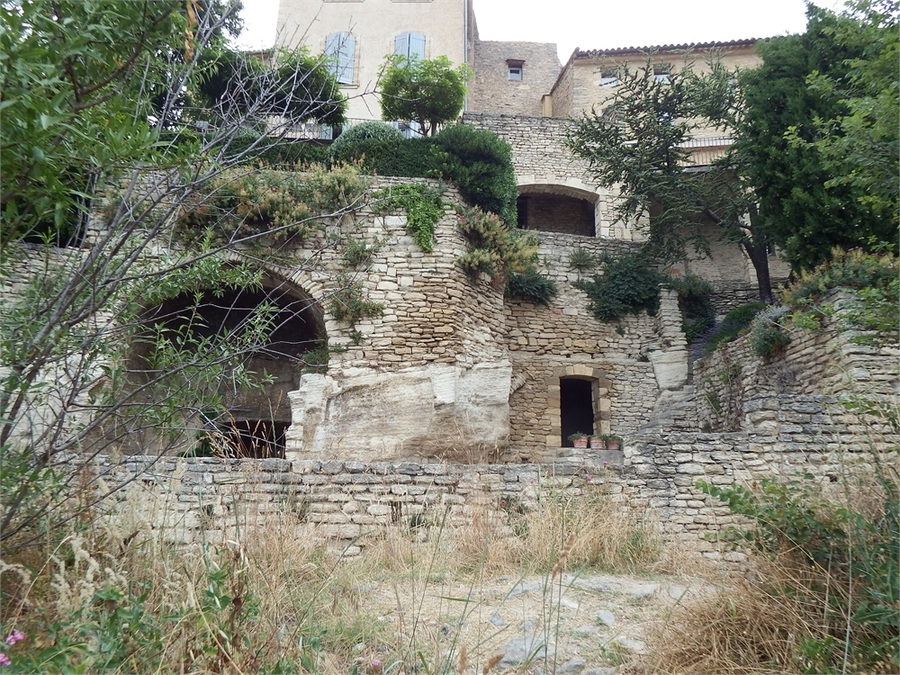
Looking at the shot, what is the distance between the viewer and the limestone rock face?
8711 mm

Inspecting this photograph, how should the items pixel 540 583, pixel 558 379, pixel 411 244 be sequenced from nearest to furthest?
pixel 540 583 → pixel 411 244 → pixel 558 379

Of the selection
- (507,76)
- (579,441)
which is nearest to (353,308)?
(579,441)

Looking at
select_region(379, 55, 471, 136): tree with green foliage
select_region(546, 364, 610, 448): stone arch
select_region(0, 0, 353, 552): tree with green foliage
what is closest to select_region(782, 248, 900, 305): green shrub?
select_region(546, 364, 610, 448): stone arch

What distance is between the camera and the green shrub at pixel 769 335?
9.29 m

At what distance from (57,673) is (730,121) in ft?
46.4

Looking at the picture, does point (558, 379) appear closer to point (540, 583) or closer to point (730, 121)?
point (730, 121)

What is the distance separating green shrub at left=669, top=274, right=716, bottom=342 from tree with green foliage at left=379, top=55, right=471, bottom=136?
5802mm

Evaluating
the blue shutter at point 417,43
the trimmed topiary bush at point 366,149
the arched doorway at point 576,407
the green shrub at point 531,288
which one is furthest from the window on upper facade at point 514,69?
the arched doorway at point 576,407

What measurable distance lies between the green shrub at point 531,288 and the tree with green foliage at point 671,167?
98.2 inches

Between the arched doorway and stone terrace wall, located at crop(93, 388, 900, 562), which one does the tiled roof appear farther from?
stone terrace wall, located at crop(93, 388, 900, 562)

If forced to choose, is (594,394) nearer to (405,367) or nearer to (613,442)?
(613,442)

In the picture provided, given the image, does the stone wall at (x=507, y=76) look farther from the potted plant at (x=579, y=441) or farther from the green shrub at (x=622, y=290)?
the potted plant at (x=579, y=441)

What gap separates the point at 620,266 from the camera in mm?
13031

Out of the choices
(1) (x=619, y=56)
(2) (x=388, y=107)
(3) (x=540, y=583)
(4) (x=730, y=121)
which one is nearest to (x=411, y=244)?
(2) (x=388, y=107)
